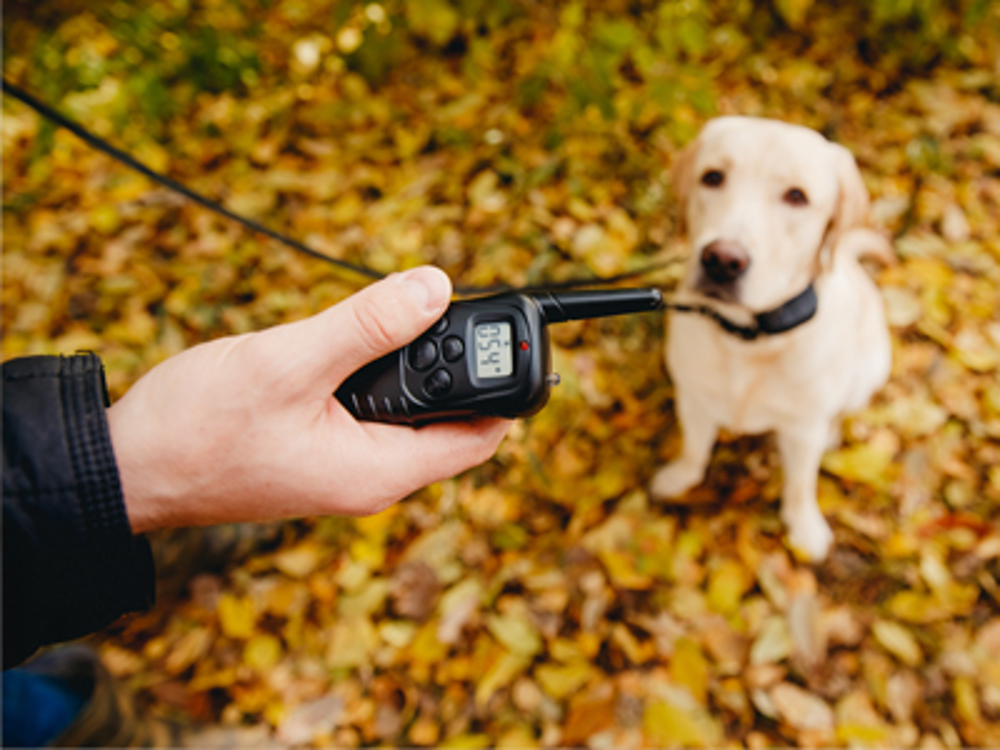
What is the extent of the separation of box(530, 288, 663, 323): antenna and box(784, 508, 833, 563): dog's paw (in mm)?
1511

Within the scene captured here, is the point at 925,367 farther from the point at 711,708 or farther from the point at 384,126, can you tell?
the point at 384,126

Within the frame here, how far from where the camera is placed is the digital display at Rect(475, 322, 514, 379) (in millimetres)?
1098

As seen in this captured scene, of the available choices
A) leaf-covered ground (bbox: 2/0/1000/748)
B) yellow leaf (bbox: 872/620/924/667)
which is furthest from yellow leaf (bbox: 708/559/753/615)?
yellow leaf (bbox: 872/620/924/667)

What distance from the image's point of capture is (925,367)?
8.32 ft

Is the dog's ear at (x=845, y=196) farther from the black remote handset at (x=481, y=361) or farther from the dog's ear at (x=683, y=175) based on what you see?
the black remote handset at (x=481, y=361)

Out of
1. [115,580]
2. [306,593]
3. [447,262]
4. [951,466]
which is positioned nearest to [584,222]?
[447,262]

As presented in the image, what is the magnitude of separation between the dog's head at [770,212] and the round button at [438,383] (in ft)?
2.91

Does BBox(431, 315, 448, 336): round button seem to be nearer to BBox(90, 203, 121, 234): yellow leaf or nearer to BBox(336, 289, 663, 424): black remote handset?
BBox(336, 289, 663, 424): black remote handset

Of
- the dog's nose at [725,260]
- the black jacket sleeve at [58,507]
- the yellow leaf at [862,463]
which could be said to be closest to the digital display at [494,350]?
the black jacket sleeve at [58,507]

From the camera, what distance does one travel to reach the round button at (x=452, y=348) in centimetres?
112

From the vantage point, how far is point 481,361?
1111mm

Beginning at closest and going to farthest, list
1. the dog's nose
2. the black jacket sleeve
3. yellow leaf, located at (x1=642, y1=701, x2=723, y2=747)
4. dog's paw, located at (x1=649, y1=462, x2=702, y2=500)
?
the black jacket sleeve → the dog's nose → yellow leaf, located at (x1=642, y1=701, x2=723, y2=747) → dog's paw, located at (x1=649, y1=462, x2=702, y2=500)

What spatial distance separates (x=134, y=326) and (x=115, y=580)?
7.01 feet

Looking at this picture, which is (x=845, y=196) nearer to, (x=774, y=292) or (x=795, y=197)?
(x=795, y=197)
